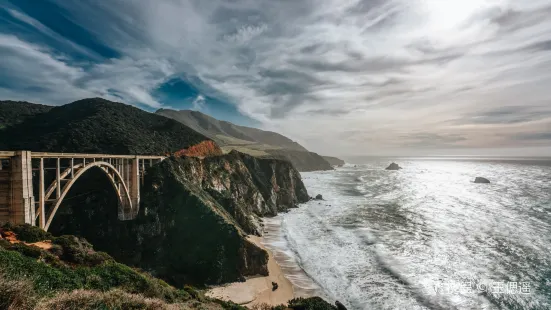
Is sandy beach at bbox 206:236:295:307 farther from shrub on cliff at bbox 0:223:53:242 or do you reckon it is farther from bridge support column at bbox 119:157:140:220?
bridge support column at bbox 119:157:140:220

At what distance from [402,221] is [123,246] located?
46.7 m

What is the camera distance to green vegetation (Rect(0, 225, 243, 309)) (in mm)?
7562

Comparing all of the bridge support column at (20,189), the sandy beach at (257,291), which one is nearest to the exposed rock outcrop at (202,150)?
the sandy beach at (257,291)

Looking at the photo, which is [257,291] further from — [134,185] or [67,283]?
[134,185]

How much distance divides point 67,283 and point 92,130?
54.6 meters

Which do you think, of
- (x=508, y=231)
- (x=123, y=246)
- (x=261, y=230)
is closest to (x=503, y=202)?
(x=508, y=231)

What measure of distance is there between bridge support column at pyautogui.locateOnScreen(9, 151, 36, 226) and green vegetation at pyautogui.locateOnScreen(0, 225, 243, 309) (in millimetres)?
1107

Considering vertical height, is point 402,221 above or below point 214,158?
below

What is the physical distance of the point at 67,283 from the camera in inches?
439

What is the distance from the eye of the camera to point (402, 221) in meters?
49.1

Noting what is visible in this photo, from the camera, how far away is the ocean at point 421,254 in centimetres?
2392

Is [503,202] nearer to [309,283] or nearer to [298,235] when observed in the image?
[298,235]

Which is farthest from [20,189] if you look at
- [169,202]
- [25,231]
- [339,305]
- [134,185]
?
[339,305]

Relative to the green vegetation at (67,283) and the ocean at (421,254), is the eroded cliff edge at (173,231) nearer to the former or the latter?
the ocean at (421,254)
